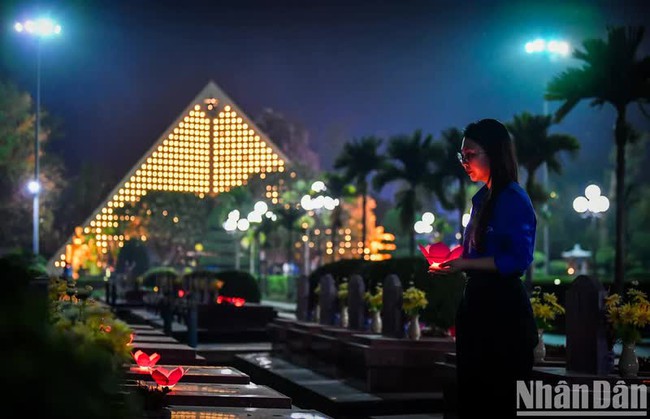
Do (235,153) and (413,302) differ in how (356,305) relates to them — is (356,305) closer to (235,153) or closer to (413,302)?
(413,302)

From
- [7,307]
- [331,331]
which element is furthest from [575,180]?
[7,307]

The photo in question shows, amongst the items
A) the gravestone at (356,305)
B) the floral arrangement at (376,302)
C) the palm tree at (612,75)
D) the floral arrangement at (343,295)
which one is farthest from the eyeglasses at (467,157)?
the palm tree at (612,75)

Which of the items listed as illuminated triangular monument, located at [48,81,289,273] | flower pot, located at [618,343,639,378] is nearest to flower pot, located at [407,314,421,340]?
flower pot, located at [618,343,639,378]

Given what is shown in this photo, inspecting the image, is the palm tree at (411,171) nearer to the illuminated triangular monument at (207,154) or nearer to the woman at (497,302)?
the woman at (497,302)

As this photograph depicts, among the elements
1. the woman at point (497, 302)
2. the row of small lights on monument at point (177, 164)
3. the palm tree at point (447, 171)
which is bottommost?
the woman at point (497, 302)

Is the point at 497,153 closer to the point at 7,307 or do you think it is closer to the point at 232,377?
the point at 7,307

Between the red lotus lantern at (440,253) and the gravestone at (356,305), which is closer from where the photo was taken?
the red lotus lantern at (440,253)

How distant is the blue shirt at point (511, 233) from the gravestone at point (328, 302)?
1395cm

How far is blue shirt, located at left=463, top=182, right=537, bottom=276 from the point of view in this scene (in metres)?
4.85

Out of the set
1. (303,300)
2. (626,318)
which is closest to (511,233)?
(626,318)

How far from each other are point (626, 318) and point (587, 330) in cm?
32

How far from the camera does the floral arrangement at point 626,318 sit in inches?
324

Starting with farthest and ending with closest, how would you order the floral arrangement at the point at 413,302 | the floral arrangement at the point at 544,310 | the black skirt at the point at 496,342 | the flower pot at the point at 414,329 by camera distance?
the flower pot at the point at 414,329
the floral arrangement at the point at 413,302
the floral arrangement at the point at 544,310
the black skirt at the point at 496,342

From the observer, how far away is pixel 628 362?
27.1ft
